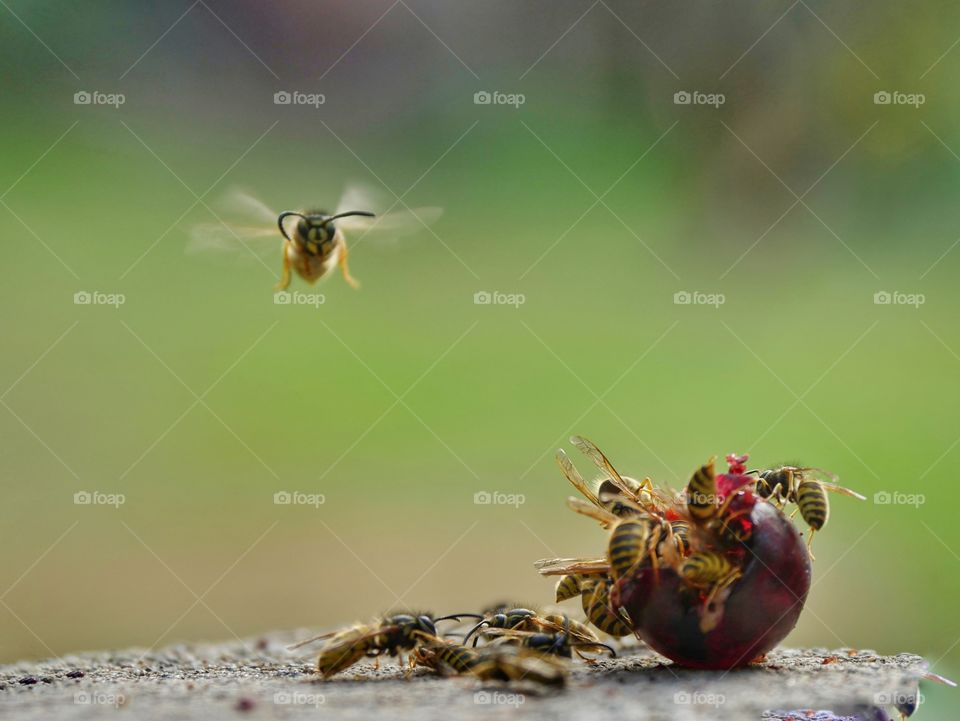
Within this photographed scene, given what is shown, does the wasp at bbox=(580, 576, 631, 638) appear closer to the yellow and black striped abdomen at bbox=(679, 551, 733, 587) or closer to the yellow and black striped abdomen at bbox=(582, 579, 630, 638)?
the yellow and black striped abdomen at bbox=(582, 579, 630, 638)

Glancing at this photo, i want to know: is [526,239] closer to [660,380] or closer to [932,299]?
[660,380]

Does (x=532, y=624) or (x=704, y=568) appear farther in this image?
(x=532, y=624)

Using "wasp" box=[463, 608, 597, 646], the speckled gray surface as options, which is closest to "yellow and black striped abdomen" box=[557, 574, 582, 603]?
"wasp" box=[463, 608, 597, 646]

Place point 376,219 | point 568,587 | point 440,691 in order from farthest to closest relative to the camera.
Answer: point 376,219 < point 568,587 < point 440,691

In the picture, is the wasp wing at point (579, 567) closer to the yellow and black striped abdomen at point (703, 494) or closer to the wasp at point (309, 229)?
the yellow and black striped abdomen at point (703, 494)

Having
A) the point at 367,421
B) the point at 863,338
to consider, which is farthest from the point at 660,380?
the point at 367,421

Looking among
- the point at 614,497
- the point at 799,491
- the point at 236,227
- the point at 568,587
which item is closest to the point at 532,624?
the point at 568,587

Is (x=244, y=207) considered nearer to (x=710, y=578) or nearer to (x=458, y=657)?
(x=458, y=657)
